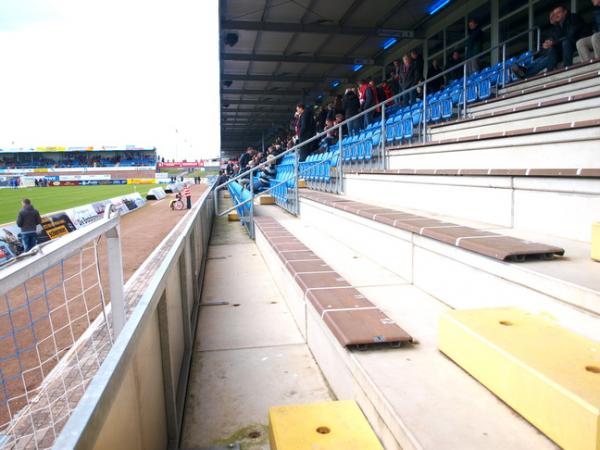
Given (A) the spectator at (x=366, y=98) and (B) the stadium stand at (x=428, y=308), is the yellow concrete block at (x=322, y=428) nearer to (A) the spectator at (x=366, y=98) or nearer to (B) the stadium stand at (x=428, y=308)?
(B) the stadium stand at (x=428, y=308)

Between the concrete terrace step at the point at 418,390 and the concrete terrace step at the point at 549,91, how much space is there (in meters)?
4.17

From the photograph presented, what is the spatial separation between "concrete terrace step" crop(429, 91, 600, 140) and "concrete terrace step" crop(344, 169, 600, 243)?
1586 millimetres

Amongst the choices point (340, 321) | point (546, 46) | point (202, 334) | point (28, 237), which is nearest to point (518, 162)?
point (340, 321)

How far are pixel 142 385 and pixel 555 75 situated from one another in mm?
7528

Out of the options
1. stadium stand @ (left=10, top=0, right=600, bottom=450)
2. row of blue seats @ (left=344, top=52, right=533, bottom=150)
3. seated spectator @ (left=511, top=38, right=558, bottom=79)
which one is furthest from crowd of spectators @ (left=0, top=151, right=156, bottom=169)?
stadium stand @ (left=10, top=0, right=600, bottom=450)

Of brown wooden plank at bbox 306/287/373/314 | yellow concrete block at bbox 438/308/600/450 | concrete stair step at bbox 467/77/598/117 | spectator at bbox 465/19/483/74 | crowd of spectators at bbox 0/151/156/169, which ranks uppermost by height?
crowd of spectators at bbox 0/151/156/169

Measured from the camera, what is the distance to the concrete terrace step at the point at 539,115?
474 centimetres

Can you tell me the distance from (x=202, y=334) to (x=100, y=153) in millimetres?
77382

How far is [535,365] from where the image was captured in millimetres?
1581

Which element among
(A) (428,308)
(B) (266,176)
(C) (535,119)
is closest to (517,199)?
(A) (428,308)

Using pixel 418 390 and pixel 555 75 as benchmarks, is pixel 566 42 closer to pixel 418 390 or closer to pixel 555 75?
pixel 555 75

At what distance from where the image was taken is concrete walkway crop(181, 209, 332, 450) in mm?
2369

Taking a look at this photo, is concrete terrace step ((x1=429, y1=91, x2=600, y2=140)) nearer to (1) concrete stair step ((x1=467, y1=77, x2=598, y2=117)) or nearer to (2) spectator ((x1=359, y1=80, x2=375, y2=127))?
(1) concrete stair step ((x1=467, y1=77, x2=598, y2=117))

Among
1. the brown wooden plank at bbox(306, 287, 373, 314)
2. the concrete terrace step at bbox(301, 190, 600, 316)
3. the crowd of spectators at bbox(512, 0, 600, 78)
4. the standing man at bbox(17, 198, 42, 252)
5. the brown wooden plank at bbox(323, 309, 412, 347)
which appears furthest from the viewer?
the standing man at bbox(17, 198, 42, 252)
